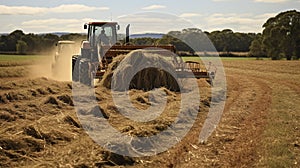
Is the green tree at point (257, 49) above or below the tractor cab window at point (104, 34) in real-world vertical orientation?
below

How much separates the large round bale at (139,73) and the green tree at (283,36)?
41.6 meters

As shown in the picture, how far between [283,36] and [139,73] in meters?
43.0

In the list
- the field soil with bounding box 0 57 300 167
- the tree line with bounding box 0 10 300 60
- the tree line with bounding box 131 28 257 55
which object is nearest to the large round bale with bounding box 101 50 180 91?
the field soil with bounding box 0 57 300 167

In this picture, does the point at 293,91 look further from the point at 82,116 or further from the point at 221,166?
the point at 221,166

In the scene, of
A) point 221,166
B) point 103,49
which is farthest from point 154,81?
point 221,166

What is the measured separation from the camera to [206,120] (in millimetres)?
10070

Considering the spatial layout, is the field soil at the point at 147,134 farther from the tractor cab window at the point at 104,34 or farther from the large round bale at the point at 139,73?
the tractor cab window at the point at 104,34

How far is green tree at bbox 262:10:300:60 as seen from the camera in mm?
52625

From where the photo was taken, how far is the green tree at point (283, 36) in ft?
173

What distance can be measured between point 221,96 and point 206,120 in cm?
463

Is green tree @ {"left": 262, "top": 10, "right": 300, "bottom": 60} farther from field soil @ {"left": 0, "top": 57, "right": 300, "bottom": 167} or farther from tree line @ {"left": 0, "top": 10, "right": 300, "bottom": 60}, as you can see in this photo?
field soil @ {"left": 0, "top": 57, "right": 300, "bottom": 167}

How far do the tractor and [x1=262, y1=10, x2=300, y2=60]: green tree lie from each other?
127 feet

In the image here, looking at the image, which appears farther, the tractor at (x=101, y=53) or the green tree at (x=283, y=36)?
the green tree at (x=283, y=36)

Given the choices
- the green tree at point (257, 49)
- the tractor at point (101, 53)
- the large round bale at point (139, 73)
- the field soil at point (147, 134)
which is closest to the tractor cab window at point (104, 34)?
the tractor at point (101, 53)
